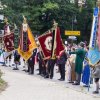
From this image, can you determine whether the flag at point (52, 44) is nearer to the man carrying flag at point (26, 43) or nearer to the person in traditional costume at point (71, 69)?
the person in traditional costume at point (71, 69)

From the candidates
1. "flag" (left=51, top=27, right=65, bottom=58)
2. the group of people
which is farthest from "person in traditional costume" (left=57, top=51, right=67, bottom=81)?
"flag" (left=51, top=27, right=65, bottom=58)

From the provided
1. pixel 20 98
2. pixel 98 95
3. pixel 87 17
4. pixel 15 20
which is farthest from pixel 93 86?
pixel 87 17

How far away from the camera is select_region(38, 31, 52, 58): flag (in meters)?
22.7

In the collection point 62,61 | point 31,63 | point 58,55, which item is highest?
point 58,55

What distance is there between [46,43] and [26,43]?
8.30 ft

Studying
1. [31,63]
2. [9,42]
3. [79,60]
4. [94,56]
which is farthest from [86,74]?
[9,42]

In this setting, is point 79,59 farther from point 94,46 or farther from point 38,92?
point 38,92

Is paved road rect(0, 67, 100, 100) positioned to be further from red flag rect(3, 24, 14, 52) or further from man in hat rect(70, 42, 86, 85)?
red flag rect(3, 24, 14, 52)

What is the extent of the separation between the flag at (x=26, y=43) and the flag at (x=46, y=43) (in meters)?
1.74

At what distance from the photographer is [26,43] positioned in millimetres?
25281

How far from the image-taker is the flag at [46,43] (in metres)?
22.7

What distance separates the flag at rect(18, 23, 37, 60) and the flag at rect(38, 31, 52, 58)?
1737mm

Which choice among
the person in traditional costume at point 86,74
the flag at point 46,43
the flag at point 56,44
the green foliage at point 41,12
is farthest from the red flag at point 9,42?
the green foliage at point 41,12

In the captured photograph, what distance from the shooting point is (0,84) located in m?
17.2
